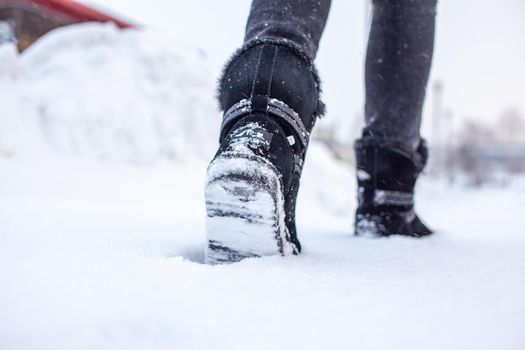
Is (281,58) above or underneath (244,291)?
above

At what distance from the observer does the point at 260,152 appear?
53cm

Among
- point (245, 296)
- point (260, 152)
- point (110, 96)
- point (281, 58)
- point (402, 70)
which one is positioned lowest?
point (245, 296)

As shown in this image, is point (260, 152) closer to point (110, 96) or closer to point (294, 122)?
point (294, 122)

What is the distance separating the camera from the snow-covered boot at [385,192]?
0.85 metres

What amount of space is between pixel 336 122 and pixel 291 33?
11.6 meters

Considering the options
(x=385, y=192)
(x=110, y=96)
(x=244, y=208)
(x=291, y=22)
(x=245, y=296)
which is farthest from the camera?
(x=110, y=96)

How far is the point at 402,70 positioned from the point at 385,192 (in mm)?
274

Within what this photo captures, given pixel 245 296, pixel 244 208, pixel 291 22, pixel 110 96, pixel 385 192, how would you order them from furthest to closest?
pixel 110 96, pixel 385 192, pixel 291 22, pixel 244 208, pixel 245 296

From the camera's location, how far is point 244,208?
51cm

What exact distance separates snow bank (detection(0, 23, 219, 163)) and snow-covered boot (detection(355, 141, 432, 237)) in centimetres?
141

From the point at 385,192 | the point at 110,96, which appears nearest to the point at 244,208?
the point at 385,192

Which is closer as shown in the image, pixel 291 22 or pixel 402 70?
pixel 291 22

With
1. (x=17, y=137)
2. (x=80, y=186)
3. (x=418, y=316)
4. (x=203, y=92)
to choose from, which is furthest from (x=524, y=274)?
(x=203, y=92)

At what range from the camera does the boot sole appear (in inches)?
19.9
